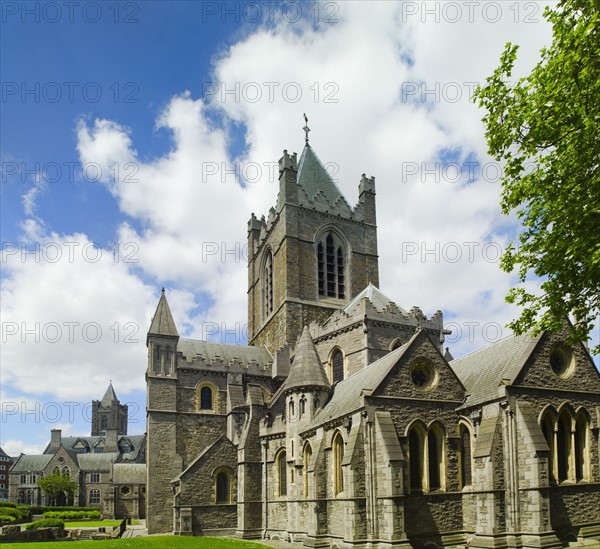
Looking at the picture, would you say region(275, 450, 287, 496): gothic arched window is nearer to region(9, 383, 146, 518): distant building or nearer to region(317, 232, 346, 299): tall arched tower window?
region(317, 232, 346, 299): tall arched tower window

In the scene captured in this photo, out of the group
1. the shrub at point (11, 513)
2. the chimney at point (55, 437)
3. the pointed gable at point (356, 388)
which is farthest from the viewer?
Result: the chimney at point (55, 437)

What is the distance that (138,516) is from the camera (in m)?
68.6

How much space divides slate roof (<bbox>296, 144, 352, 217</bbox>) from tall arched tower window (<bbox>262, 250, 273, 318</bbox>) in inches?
241

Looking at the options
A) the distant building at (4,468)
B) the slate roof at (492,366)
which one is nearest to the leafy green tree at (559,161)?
the slate roof at (492,366)

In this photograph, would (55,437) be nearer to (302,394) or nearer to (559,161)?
(302,394)

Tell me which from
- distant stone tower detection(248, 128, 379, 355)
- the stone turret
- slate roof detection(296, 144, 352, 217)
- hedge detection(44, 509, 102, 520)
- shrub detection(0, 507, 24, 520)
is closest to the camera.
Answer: the stone turret

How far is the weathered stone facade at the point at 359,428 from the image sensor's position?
22.6 metres

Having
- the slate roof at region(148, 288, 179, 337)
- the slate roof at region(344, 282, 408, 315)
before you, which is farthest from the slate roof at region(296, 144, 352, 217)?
the slate roof at region(148, 288, 179, 337)

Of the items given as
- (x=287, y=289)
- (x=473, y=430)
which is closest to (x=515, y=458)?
(x=473, y=430)

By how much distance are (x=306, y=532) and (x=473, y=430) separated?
951 centimetres

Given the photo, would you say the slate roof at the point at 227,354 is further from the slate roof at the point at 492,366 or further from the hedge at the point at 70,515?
the hedge at the point at 70,515

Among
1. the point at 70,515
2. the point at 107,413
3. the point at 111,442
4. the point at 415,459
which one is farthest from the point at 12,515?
the point at 107,413

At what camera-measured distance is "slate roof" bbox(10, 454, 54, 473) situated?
103m

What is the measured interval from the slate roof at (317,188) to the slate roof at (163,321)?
13.9m
